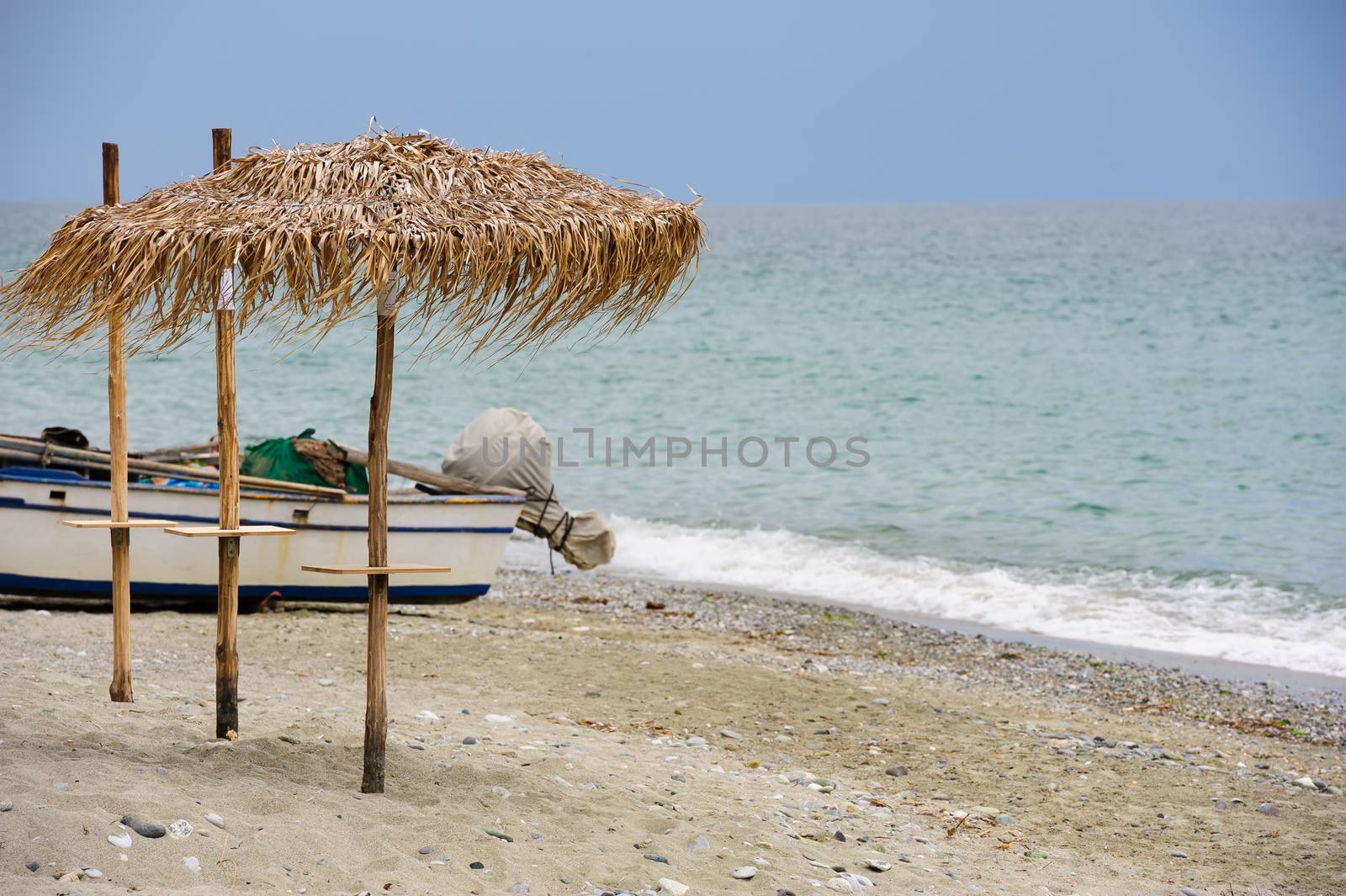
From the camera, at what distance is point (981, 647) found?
1039cm

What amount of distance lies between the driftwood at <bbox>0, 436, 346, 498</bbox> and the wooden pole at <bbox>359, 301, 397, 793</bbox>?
4735 mm

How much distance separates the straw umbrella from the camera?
4.48m

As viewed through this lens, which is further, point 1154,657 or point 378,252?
point 1154,657

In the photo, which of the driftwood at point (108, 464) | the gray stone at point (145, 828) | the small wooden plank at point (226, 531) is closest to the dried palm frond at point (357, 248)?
the small wooden plank at point (226, 531)

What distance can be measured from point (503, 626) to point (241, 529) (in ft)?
16.3

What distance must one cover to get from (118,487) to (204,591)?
3801 millimetres

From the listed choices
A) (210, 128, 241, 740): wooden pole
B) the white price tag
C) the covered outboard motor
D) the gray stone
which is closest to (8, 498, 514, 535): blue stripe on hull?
the covered outboard motor

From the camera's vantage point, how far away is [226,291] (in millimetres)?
4793

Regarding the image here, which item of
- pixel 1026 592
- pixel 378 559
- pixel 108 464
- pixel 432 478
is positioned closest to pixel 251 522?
pixel 108 464

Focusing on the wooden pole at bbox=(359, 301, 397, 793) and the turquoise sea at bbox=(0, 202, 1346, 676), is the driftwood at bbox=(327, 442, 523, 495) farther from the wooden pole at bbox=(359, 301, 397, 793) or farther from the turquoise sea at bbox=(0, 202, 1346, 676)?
the wooden pole at bbox=(359, 301, 397, 793)

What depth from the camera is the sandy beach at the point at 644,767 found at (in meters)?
4.56

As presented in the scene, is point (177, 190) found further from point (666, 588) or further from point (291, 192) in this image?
point (666, 588)

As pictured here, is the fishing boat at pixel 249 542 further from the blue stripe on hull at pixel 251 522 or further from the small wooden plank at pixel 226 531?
the small wooden plank at pixel 226 531

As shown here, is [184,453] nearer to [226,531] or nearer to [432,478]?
[432,478]
